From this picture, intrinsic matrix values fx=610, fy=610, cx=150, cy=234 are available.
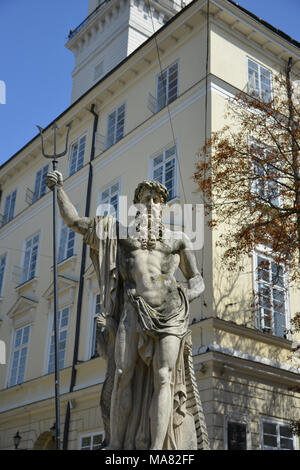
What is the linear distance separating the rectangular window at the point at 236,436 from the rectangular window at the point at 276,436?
0.58 metres

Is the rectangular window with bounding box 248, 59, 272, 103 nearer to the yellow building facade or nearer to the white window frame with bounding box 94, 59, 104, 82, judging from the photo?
the yellow building facade

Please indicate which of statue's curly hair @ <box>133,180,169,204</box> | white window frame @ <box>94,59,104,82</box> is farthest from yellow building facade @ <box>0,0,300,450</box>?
statue's curly hair @ <box>133,180,169,204</box>

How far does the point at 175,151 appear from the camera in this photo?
17547mm

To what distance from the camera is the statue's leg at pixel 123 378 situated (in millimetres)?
4691

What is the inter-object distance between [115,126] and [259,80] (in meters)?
5.31

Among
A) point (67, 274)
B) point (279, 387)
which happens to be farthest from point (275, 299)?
point (67, 274)

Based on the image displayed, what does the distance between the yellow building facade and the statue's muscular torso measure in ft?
28.0

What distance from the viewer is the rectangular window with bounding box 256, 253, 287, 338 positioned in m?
15.1

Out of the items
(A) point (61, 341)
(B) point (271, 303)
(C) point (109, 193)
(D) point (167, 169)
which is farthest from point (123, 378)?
(C) point (109, 193)

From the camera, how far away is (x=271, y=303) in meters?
15.8

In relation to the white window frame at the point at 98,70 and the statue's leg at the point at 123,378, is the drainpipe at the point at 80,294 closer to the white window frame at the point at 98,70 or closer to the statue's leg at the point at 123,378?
the white window frame at the point at 98,70

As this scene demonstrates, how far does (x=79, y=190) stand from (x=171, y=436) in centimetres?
1778

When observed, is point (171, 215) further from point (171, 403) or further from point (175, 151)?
point (171, 403)

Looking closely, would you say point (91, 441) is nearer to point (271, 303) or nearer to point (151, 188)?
point (271, 303)
